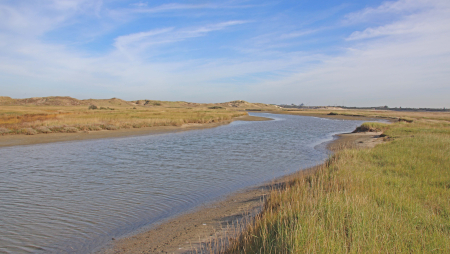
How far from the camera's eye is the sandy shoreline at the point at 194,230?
526 centimetres

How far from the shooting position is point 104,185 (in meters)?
9.85

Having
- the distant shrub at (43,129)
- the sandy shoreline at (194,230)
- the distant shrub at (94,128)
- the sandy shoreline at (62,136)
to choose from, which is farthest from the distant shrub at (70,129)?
the sandy shoreline at (194,230)

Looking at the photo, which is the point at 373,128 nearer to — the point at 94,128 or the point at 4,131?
the point at 94,128

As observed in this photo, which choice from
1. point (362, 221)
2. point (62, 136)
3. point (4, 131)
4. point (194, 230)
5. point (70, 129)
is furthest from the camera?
point (70, 129)

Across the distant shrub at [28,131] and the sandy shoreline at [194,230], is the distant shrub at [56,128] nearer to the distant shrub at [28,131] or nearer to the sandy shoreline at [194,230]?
the distant shrub at [28,131]

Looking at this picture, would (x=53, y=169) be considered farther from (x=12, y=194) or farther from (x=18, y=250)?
(x=18, y=250)

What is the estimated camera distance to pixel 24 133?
2291 centimetres

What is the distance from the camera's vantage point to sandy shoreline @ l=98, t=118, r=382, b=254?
17.3ft

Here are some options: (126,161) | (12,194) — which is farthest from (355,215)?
(126,161)

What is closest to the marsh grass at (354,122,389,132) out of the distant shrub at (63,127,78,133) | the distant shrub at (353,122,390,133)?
the distant shrub at (353,122,390,133)

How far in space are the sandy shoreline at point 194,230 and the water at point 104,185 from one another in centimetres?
48

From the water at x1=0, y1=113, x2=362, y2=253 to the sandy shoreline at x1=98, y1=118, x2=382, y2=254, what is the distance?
479 mm

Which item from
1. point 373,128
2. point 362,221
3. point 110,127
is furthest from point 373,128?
point 110,127

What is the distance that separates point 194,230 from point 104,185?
5.28 m
